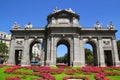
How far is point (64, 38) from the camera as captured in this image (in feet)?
152

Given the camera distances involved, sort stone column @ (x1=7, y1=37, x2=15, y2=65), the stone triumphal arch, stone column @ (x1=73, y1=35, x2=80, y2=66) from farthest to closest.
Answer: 1. stone column @ (x1=7, y1=37, x2=15, y2=65)
2. the stone triumphal arch
3. stone column @ (x1=73, y1=35, x2=80, y2=66)

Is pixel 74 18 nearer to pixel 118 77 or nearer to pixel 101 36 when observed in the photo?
Answer: pixel 101 36

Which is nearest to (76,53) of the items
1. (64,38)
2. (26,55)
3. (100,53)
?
(64,38)

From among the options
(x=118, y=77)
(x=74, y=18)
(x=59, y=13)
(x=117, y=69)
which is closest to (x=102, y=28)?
(x=74, y=18)

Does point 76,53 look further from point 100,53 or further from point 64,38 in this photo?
point 100,53

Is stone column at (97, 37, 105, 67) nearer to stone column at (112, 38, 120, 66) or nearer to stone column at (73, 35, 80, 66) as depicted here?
stone column at (112, 38, 120, 66)

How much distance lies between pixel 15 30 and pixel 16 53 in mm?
6827

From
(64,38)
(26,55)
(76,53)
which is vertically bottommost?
(26,55)

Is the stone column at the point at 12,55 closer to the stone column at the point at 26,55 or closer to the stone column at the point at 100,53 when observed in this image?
the stone column at the point at 26,55

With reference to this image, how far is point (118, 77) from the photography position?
2864 centimetres

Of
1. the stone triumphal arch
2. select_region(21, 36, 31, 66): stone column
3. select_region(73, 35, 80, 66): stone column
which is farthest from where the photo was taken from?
select_region(21, 36, 31, 66): stone column

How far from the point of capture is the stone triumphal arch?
4628 cm

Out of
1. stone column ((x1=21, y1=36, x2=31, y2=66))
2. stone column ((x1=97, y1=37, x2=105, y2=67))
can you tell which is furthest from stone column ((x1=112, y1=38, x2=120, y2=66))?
stone column ((x1=21, y1=36, x2=31, y2=66))

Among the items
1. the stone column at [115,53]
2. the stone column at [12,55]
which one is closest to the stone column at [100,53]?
the stone column at [115,53]
